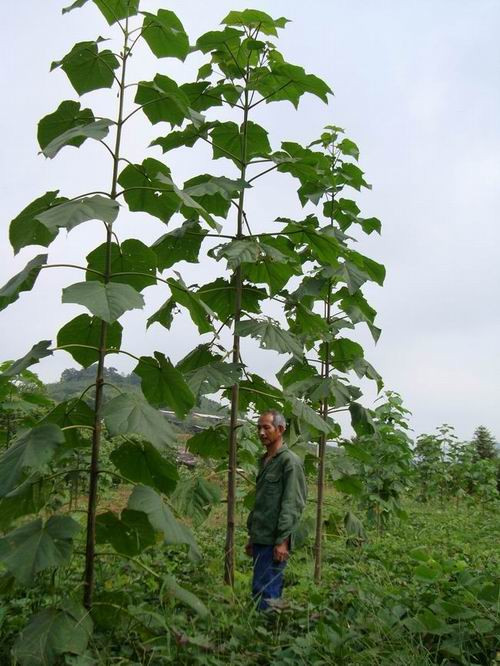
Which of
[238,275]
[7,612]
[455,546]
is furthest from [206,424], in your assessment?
[455,546]

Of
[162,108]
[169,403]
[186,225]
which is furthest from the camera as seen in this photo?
[186,225]

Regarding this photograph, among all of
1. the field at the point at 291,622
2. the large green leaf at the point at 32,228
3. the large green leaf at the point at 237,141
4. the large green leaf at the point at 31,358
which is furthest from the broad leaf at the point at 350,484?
the large green leaf at the point at 32,228

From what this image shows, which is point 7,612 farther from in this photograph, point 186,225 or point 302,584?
point 186,225

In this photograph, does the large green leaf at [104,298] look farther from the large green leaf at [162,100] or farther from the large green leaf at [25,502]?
the large green leaf at [162,100]

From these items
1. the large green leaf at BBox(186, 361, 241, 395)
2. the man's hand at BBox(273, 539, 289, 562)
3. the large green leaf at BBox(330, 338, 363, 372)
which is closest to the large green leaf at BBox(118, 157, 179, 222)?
the large green leaf at BBox(186, 361, 241, 395)

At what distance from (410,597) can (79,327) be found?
1.96 metres

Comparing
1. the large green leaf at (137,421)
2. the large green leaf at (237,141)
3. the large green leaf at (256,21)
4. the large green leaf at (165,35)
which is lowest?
the large green leaf at (137,421)

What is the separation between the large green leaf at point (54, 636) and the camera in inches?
95.0

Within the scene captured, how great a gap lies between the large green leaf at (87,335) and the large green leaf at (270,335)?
3.20 ft

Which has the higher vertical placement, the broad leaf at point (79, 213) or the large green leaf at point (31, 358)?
the broad leaf at point (79, 213)

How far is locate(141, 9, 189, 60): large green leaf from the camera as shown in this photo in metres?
2.92

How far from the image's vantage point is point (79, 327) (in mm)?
2988

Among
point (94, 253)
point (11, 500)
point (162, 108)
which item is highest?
point (162, 108)

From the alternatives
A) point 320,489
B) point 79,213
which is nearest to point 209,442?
point 320,489
